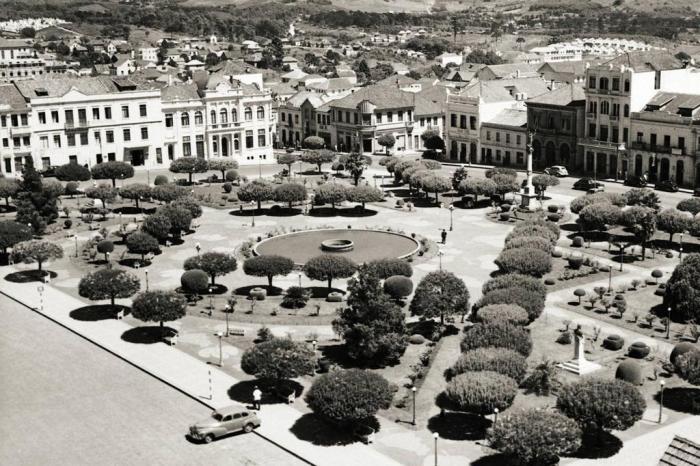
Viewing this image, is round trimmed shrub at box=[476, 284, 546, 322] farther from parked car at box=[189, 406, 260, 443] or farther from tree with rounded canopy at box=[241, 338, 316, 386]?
parked car at box=[189, 406, 260, 443]

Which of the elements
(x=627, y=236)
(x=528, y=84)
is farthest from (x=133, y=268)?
(x=528, y=84)

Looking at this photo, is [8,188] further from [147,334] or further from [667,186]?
[667,186]

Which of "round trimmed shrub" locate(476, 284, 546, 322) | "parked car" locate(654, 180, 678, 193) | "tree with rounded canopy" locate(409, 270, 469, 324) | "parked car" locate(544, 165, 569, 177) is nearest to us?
"round trimmed shrub" locate(476, 284, 546, 322)

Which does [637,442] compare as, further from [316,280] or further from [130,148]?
[130,148]

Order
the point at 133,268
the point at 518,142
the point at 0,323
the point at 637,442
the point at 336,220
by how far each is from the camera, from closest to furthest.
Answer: the point at 637,442, the point at 0,323, the point at 133,268, the point at 336,220, the point at 518,142

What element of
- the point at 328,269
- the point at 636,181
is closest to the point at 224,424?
the point at 328,269

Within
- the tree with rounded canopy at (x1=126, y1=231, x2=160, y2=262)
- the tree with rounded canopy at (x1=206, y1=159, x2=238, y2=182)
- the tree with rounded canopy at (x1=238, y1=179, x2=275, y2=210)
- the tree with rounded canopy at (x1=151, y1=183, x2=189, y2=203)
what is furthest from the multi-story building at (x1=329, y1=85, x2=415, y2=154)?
the tree with rounded canopy at (x1=126, y1=231, x2=160, y2=262)
